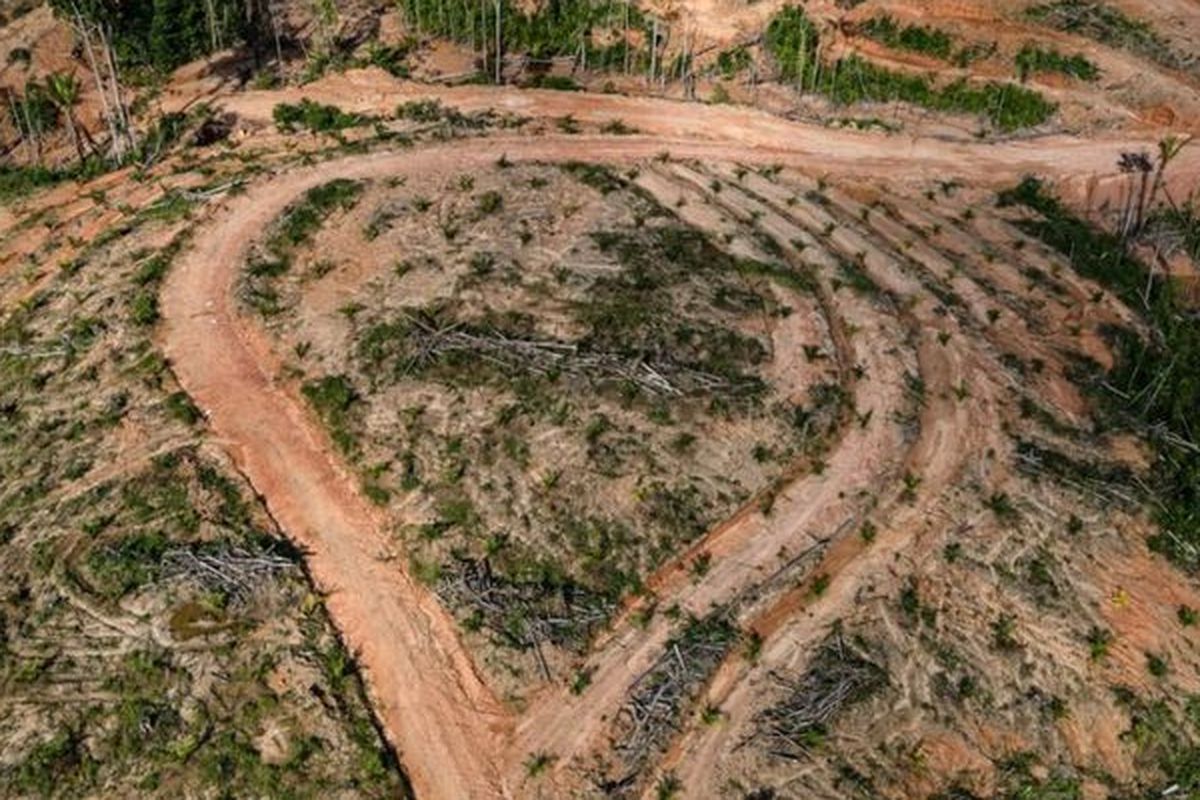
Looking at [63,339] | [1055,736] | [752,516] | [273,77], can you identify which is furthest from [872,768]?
[273,77]

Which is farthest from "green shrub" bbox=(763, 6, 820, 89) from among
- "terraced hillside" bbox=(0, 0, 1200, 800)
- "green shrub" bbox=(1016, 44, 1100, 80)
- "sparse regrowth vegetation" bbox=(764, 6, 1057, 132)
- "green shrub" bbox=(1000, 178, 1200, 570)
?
"green shrub" bbox=(1000, 178, 1200, 570)

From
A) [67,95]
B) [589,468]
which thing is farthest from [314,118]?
[589,468]

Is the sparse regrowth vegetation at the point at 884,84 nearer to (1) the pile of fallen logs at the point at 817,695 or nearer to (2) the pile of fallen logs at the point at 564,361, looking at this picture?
(2) the pile of fallen logs at the point at 564,361

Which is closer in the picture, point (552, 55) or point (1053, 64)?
point (1053, 64)

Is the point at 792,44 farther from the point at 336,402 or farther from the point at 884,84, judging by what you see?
the point at 336,402

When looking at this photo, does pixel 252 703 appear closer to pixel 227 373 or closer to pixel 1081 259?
pixel 227 373

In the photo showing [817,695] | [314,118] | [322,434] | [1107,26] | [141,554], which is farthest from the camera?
[1107,26]

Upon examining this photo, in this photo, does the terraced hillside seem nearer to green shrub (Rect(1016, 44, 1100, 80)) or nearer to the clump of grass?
the clump of grass
